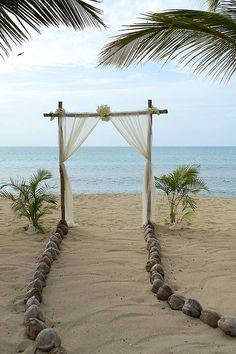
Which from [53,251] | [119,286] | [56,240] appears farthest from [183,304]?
[56,240]

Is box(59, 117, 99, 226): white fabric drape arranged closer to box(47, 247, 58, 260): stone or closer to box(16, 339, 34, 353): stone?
box(47, 247, 58, 260): stone

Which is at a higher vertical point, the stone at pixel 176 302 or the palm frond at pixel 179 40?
the palm frond at pixel 179 40

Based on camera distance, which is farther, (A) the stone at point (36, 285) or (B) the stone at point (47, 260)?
(B) the stone at point (47, 260)

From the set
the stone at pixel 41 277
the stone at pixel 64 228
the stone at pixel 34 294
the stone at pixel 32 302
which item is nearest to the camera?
the stone at pixel 32 302

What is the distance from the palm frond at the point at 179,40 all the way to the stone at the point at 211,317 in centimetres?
248

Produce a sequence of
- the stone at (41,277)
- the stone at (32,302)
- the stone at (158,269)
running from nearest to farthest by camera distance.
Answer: the stone at (32,302)
the stone at (41,277)
the stone at (158,269)

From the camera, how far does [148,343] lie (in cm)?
279

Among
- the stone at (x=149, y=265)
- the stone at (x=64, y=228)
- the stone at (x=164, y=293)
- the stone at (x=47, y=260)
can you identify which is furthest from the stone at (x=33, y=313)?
the stone at (x=64, y=228)

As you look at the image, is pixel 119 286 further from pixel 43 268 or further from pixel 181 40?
pixel 181 40

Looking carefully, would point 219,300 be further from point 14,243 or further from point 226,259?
point 14,243

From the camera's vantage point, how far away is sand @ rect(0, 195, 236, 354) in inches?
111

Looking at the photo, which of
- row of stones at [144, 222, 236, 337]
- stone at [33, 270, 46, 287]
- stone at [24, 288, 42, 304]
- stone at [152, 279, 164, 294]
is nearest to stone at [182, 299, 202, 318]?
row of stones at [144, 222, 236, 337]

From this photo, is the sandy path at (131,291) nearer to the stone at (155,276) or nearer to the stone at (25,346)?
the stone at (155,276)

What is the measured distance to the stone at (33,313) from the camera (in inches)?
121
